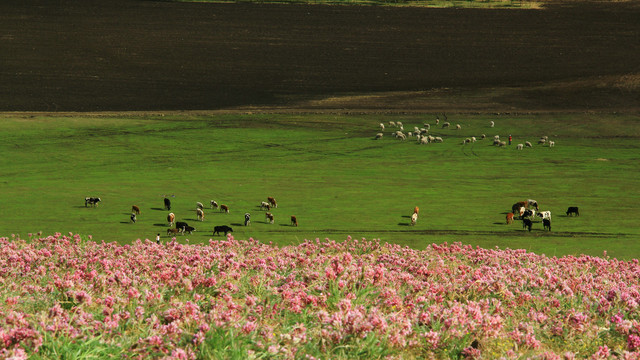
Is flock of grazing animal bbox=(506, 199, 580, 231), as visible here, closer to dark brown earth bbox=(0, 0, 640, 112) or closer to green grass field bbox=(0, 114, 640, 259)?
green grass field bbox=(0, 114, 640, 259)

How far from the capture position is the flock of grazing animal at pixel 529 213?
35.2m

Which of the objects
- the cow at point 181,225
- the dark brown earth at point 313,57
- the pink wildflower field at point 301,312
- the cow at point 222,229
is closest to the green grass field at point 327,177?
the cow at point 222,229

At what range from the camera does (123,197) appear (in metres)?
44.4

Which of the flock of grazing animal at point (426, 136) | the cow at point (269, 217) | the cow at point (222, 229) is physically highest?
the flock of grazing animal at point (426, 136)

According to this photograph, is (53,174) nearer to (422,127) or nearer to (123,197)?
(123,197)

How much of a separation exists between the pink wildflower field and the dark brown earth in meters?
79.7

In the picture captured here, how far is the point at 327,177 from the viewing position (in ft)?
178

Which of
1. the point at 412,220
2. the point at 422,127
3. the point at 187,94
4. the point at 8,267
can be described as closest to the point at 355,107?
the point at 422,127

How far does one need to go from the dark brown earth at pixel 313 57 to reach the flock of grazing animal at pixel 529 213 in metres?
51.9

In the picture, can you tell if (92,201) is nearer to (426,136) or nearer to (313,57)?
(426,136)

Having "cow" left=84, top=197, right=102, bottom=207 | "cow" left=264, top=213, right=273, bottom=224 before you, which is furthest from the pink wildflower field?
"cow" left=84, top=197, right=102, bottom=207

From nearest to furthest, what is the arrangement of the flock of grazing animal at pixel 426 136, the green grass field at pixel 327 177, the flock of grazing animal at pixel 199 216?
the flock of grazing animal at pixel 199 216, the green grass field at pixel 327 177, the flock of grazing animal at pixel 426 136

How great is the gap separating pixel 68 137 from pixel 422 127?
34560 mm

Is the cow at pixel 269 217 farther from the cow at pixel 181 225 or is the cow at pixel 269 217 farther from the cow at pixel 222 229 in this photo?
the cow at pixel 181 225
